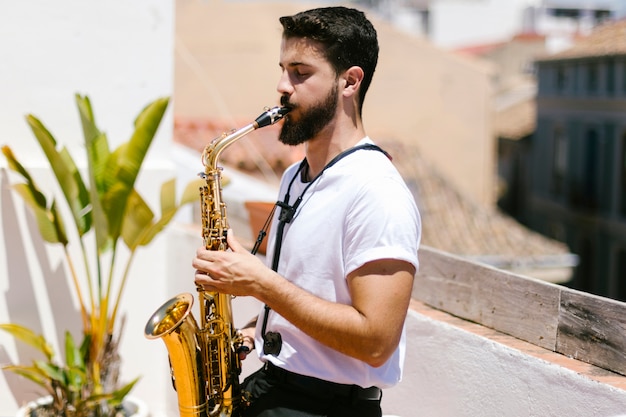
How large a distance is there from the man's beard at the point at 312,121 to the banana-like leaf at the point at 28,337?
2.48 meters

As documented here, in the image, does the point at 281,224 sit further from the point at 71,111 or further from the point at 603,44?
the point at 603,44

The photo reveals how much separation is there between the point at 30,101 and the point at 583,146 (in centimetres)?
1941

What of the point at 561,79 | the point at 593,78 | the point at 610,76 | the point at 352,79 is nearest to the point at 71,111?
the point at 352,79

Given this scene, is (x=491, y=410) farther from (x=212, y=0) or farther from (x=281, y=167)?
(x=212, y=0)

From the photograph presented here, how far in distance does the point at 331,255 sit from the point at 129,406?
113 inches

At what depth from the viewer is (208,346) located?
2533 millimetres

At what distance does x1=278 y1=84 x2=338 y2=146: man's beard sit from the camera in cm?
215

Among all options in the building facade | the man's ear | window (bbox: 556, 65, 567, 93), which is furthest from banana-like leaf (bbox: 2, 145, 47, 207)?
window (bbox: 556, 65, 567, 93)

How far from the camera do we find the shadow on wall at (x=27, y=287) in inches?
177

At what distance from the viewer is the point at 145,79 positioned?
4.84 meters

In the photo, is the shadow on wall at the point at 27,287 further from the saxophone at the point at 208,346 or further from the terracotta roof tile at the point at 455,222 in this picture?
the terracotta roof tile at the point at 455,222

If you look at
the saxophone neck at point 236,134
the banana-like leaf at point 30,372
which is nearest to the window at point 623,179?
the banana-like leaf at point 30,372

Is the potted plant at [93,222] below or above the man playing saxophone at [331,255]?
below

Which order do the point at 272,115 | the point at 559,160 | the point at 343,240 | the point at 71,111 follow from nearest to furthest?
the point at 343,240 → the point at 272,115 → the point at 71,111 → the point at 559,160
